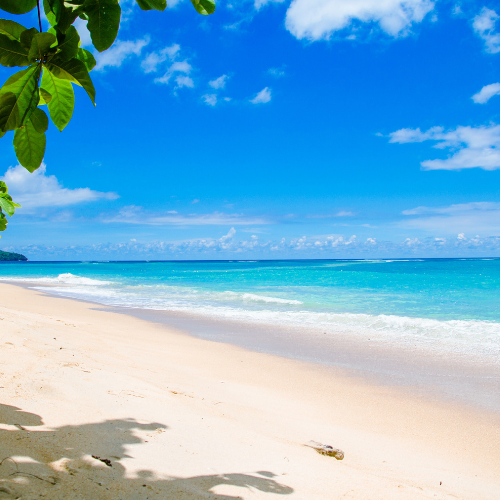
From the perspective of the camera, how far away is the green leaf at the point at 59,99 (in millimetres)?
907

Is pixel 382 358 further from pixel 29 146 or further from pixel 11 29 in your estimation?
pixel 11 29

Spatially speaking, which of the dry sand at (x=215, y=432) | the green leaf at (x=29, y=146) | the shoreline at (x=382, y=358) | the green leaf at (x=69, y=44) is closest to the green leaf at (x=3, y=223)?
the dry sand at (x=215, y=432)

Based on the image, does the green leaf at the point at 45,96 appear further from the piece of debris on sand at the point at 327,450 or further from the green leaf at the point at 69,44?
the piece of debris on sand at the point at 327,450

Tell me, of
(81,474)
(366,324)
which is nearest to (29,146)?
(81,474)

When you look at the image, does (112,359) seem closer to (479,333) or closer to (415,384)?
(415,384)

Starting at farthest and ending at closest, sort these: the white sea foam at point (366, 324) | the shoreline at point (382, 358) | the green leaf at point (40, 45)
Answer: the white sea foam at point (366, 324)
the shoreline at point (382, 358)
the green leaf at point (40, 45)

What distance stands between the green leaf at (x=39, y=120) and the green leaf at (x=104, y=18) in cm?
22

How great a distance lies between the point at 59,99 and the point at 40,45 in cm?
16

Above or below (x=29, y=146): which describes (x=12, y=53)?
above

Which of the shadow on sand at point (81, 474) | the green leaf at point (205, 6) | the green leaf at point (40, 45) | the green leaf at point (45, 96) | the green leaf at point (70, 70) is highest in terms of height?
the green leaf at point (205, 6)

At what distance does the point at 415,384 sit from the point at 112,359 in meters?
4.95

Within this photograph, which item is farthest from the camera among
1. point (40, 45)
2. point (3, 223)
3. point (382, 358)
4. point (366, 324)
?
point (366, 324)

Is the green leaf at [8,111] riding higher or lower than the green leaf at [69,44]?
lower

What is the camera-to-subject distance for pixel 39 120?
0.89 m
